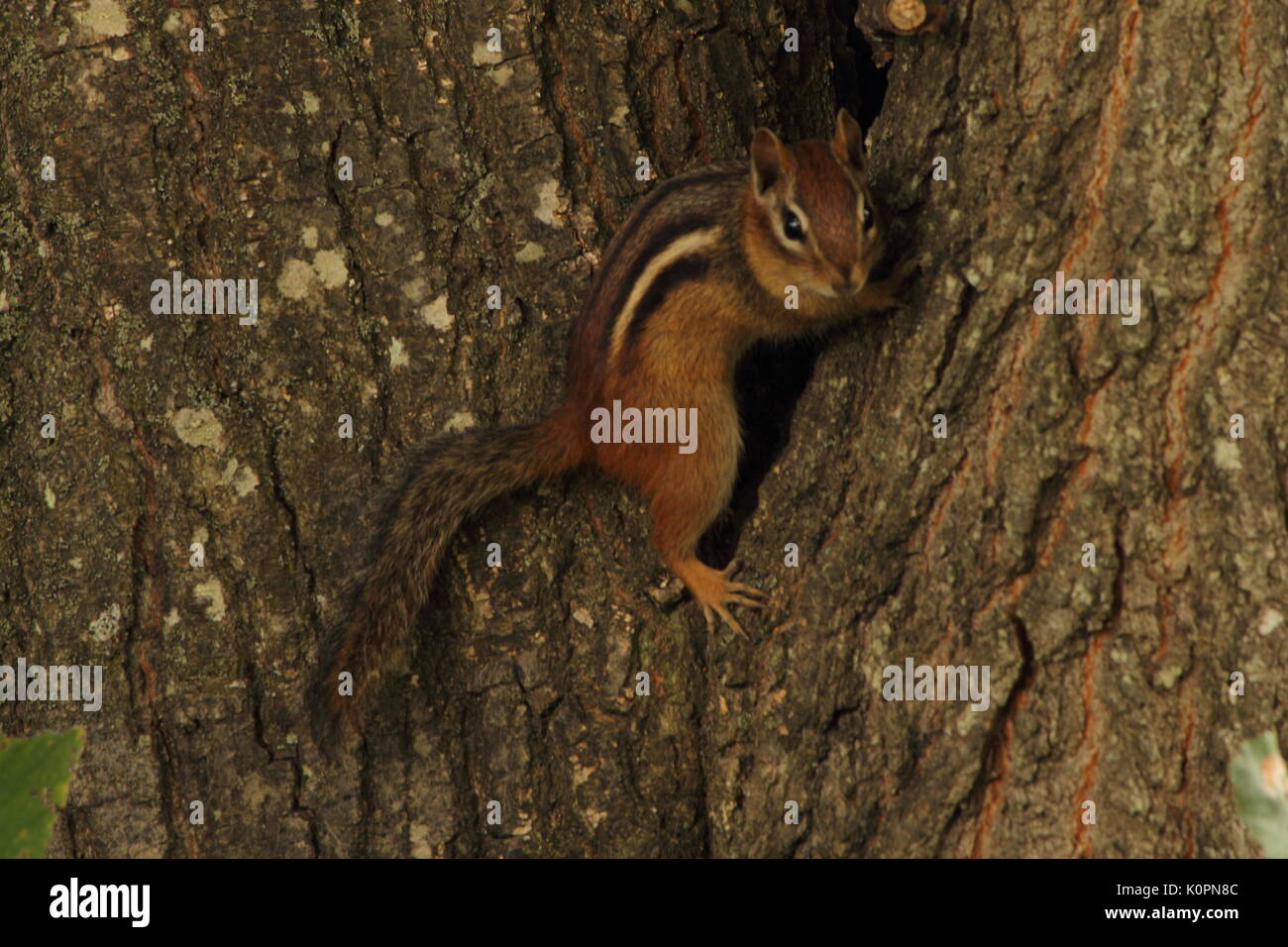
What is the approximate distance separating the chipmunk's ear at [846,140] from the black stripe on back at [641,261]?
0.38 metres

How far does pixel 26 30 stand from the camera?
2869 millimetres

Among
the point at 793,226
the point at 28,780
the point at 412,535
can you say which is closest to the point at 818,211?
the point at 793,226

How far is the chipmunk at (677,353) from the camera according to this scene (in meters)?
2.80

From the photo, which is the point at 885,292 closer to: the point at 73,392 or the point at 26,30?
the point at 73,392

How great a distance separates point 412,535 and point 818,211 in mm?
1181

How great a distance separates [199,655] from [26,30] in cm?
148

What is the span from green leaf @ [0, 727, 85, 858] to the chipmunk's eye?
2.14 metres

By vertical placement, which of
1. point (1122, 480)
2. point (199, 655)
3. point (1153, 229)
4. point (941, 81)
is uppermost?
point (941, 81)

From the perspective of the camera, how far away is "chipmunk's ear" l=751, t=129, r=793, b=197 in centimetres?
285

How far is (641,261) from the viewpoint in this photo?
9.78 feet

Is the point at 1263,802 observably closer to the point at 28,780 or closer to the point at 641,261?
the point at 28,780

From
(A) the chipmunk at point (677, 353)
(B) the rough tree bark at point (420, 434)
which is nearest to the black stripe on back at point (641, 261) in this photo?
(A) the chipmunk at point (677, 353)

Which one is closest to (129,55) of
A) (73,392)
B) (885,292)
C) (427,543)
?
(73,392)

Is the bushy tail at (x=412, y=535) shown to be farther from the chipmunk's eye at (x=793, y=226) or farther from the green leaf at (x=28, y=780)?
the green leaf at (x=28, y=780)
